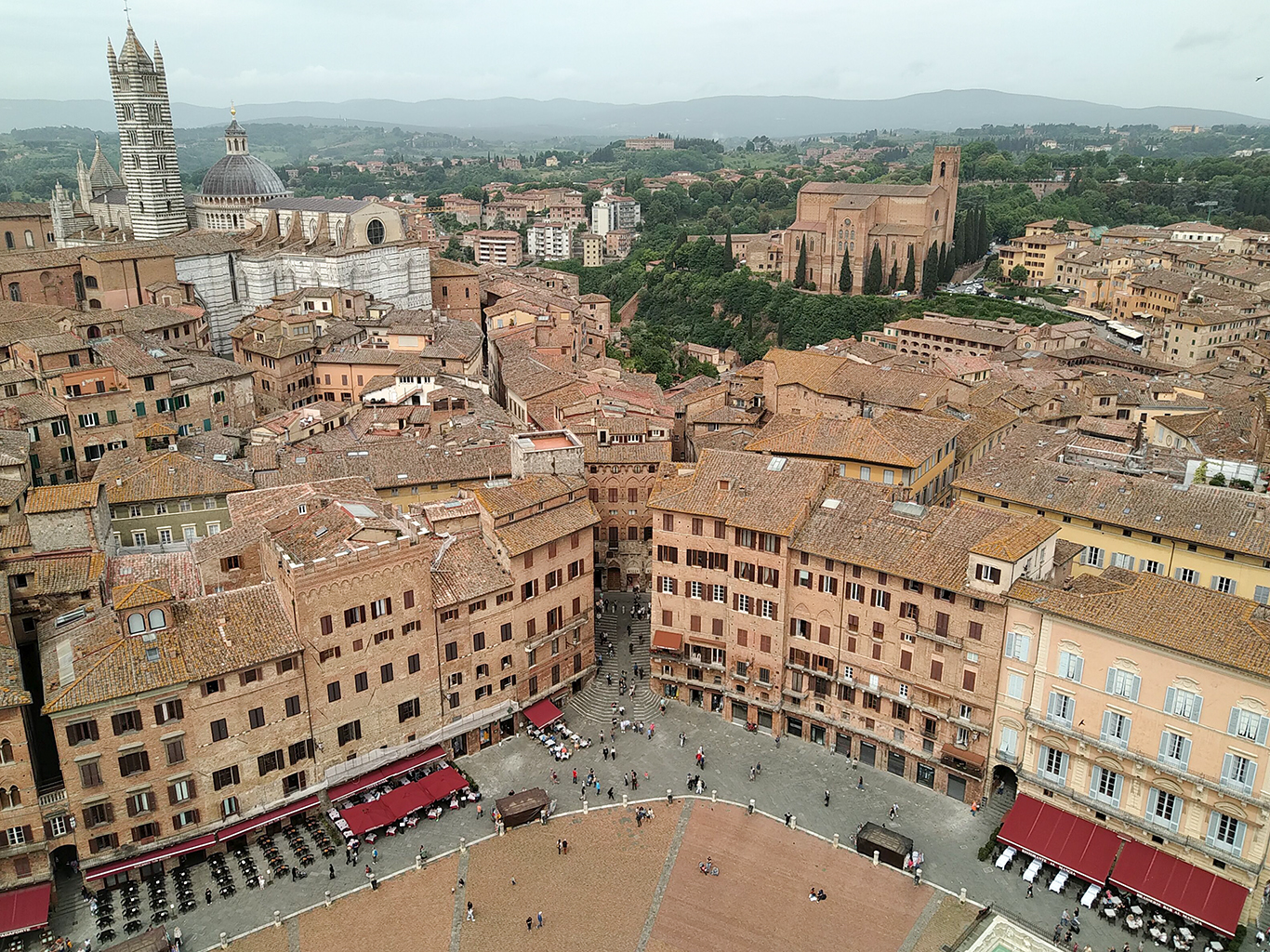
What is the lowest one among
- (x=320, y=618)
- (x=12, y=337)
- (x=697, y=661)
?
(x=697, y=661)

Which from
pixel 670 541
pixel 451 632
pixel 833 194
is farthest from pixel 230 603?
pixel 833 194

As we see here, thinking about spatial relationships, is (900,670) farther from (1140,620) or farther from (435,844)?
(435,844)

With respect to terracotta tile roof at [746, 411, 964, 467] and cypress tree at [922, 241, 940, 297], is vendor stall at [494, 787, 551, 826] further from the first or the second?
cypress tree at [922, 241, 940, 297]

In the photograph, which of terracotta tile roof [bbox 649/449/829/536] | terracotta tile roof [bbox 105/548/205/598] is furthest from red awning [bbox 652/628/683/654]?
terracotta tile roof [bbox 105/548/205/598]

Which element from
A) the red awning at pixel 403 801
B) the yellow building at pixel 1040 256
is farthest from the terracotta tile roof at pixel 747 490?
the yellow building at pixel 1040 256

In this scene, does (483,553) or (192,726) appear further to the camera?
(483,553)

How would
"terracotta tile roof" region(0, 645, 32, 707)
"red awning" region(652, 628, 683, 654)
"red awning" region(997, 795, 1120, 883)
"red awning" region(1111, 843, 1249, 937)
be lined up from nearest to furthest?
"terracotta tile roof" region(0, 645, 32, 707) → "red awning" region(1111, 843, 1249, 937) → "red awning" region(997, 795, 1120, 883) → "red awning" region(652, 628, 683, 654)

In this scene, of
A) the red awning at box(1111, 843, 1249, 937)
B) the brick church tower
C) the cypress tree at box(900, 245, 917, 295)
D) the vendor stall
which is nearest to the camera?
the red awning at box(1111, 843, 1249, 937)
